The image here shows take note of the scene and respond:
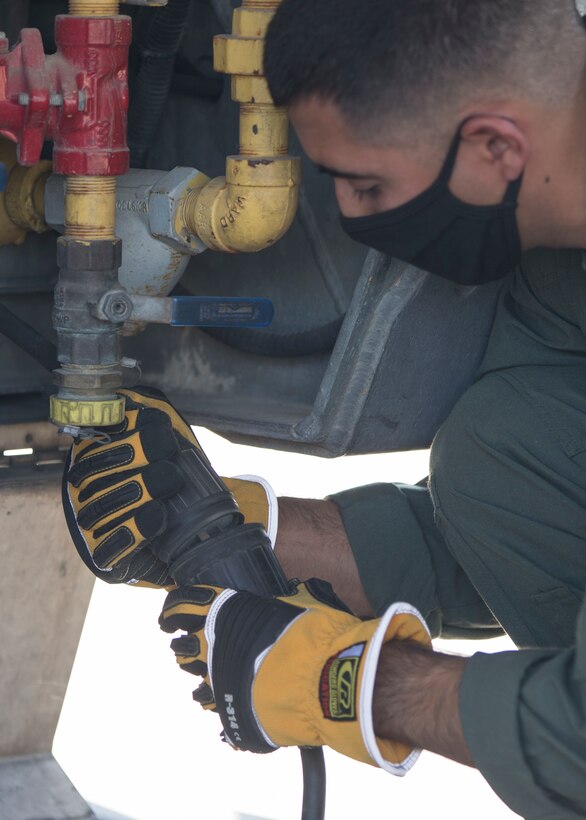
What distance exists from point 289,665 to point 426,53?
1.77 ft

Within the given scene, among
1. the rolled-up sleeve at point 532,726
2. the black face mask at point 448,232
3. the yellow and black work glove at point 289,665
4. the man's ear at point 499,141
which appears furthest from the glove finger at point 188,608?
the man's ear at point 499,141

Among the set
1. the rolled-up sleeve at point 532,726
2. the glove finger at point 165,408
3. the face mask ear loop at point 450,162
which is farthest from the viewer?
the glove finger at point 165,408

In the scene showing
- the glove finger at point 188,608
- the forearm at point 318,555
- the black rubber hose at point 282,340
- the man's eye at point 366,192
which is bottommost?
the forearm at point 318,555

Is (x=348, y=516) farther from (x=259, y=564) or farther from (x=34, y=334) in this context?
(x=34, y=334)

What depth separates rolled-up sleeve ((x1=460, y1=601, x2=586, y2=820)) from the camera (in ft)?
3.41

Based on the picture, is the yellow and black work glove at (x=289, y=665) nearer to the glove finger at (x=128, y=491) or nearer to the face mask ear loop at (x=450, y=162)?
the glove finger at (x=128, y=491)

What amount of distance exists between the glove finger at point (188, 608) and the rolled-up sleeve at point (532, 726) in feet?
0.84

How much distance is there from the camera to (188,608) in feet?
3.96

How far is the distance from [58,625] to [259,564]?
392 millimetres

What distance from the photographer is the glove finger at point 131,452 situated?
1301 mm

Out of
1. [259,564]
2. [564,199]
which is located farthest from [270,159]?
[259,564]

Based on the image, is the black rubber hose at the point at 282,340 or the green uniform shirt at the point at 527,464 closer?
the green uniform shirt at the point at 527,464

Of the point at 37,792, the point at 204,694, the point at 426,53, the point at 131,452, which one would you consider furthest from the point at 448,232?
the point at 37,792

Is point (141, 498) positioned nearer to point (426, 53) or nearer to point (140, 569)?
point (140, 569)
